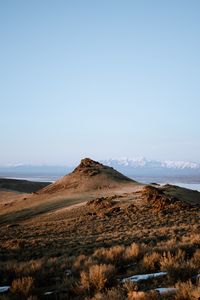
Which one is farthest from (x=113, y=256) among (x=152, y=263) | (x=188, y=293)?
(x=188, y=293)

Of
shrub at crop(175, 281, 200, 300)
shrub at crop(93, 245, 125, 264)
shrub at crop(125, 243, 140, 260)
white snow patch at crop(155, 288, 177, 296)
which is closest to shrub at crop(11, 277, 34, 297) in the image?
white snow patch at crop(155, 288, 177, 296)

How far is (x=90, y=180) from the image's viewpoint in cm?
5959

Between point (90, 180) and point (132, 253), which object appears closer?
point (132, 253)

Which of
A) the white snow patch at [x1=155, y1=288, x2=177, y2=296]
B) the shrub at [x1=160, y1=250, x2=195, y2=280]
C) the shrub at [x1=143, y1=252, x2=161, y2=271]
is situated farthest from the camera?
the shrub at [x1=143, y1=252, x2=161, y2=271]

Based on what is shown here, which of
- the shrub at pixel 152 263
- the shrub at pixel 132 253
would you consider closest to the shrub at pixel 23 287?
the shrub at pixel 152 263

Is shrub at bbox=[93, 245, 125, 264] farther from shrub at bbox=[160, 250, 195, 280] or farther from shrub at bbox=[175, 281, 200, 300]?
shrub at bbox=[175, 281, 200, 300]

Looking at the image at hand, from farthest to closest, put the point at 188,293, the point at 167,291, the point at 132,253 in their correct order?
the point at 132,253, the point at 167,291, the point at 188,293

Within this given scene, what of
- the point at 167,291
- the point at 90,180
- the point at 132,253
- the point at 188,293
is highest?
the point at 90,180

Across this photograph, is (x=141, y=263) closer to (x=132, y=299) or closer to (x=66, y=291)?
(x=66, y=291)

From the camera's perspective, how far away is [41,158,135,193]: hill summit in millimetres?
57969

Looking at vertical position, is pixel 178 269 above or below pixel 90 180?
below

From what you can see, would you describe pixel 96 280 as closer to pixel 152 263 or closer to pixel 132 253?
pixel 152 263

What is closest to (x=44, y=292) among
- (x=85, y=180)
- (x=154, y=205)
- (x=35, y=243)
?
(x=35, y=243)

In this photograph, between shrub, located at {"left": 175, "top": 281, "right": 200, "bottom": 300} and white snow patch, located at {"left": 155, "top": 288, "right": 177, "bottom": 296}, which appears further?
white snow patch, located at {"left": 155, "top": 288, "right": 177, "bottom": 296}
